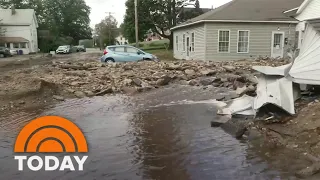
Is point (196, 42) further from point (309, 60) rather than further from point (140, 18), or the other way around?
point (140, 18)

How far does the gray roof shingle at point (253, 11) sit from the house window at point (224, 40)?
93 cm

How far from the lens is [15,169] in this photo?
554 centimetres

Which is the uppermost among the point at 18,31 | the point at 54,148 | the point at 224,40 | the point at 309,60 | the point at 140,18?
the point at 140,18

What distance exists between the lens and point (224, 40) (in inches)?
902

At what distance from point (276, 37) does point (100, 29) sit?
57879 millimetres

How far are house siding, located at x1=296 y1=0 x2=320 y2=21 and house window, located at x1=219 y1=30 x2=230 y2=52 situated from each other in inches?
192

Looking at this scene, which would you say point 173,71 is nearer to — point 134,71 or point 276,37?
point 134,71

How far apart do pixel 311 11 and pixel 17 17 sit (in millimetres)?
54565

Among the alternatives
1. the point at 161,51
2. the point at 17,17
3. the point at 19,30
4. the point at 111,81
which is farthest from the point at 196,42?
the point at 17,17

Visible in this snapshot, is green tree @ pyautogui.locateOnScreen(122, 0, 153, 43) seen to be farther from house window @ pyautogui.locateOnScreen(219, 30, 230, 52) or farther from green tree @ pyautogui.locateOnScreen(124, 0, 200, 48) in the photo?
house window @ pyautogui.locateOnScreen(219, 30, 230, 52)

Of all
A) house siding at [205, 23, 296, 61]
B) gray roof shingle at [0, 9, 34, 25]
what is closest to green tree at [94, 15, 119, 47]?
gray roof shingle at [0, 9, 34, 25]

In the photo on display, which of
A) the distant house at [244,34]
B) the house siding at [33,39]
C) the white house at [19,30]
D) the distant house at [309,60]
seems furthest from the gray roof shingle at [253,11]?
the house siding at [33,39]

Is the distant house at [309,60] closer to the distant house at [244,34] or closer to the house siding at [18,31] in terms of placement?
the distant house at [244,34]

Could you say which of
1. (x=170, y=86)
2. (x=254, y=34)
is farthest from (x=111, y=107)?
(x=254, y=34)
